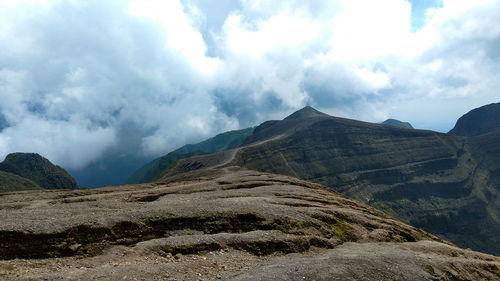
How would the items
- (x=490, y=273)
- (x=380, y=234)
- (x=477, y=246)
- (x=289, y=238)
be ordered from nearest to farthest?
(x=289, y=238)
(x=490, y=273)
(x=380, y=234)
(x=477, y=246)

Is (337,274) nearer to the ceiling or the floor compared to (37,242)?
nearer to the floor

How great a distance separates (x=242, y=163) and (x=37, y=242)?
564ft

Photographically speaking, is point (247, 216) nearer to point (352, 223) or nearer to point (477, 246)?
point (352, 223)

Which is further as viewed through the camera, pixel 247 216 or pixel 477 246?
pixel 477 246

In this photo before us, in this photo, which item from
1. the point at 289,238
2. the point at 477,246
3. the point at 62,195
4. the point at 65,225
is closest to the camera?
the point at 65,225

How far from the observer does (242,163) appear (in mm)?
198750

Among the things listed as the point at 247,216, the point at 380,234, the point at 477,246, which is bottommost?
the point at 477,246

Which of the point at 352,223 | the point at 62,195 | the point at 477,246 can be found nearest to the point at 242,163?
the point at 62,195

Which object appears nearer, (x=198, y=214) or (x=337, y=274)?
(x=337, y=274)

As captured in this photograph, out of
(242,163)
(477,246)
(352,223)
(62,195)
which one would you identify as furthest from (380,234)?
(477,246)

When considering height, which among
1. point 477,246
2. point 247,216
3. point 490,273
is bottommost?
point 477,246

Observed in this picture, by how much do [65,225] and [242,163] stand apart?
554 feet

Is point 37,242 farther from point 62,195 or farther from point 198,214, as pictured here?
point 62,195

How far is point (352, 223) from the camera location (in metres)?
45.5
